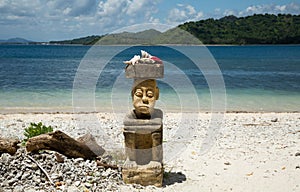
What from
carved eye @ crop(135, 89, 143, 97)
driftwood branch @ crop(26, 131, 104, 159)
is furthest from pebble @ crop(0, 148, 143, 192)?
carved eye @ crop(135, 89, 143, 97)

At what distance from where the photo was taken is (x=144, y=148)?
691 cm

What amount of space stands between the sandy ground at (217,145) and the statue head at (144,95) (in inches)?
56.9

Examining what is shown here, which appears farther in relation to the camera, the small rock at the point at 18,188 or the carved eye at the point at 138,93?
the carved eye at the point at 138,93

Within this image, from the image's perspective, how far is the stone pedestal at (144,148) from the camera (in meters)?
6.77

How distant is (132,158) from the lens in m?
6.98

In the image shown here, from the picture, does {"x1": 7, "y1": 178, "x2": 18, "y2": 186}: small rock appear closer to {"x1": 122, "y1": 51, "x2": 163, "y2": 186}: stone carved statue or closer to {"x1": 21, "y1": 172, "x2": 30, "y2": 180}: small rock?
{"x1": 21, "y1": 172, "x2": 30, "y2": 180}: small rock

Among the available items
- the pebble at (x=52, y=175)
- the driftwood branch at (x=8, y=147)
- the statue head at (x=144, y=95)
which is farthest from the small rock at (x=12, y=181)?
the statue head at (x=144, y=95)

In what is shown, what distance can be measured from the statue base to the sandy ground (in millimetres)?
155

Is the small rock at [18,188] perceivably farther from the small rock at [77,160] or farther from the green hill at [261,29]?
the green hill at [261,29]

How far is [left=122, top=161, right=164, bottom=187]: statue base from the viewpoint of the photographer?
6793 millimetres

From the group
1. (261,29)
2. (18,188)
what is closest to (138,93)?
(18,188)

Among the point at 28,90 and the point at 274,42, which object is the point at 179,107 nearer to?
the point at 28,90

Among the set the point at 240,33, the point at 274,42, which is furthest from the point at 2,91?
the point at 274,42

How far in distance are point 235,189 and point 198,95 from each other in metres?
15.8
